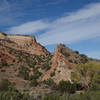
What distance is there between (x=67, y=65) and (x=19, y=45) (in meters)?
40.9

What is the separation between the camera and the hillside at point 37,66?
3281cm

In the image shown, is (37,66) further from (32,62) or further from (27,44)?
(27,44)

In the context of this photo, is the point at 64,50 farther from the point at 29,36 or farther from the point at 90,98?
the point at 29,36

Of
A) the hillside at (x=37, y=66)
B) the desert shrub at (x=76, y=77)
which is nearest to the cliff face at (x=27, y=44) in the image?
the hillside at (x=37, y=66)

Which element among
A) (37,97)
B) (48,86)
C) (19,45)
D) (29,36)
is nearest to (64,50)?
(48,86)

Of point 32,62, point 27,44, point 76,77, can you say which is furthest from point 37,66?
point 27,44

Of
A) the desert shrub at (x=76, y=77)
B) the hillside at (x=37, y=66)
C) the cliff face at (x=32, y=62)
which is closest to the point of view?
the desert shrub at (x=76, y=77)

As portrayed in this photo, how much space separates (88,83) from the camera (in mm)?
30094

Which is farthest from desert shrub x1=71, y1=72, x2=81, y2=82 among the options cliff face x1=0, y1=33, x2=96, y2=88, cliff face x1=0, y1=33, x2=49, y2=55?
cliff face x1=0, y1=33, x2=49, y2=55

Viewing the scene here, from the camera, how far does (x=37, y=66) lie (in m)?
53.2

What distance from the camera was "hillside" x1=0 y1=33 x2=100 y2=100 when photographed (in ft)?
108

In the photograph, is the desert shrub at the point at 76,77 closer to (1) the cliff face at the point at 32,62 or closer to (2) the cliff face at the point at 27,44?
(1) the cliff face at the point at 32,62

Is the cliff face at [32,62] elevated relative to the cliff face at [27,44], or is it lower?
lower

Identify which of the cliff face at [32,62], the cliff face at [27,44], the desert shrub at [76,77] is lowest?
the desert shrub at [76,77]
